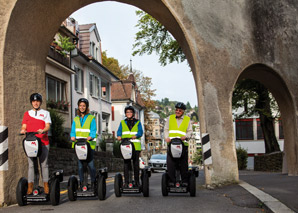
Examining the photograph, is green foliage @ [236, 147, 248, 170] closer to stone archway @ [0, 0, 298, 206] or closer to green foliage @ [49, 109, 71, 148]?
green foliage @ [49, 109, 71, 148]

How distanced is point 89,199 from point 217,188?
10.1ft

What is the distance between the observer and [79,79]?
31797 mm

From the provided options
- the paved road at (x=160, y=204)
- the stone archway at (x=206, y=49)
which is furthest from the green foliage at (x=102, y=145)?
the paved road at (x=160, y=204)

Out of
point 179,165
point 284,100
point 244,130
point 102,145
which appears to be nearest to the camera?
point 179,165

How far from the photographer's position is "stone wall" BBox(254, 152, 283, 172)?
20.4m

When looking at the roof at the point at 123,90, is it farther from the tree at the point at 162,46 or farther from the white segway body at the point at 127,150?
the white segway body at the point at 127,150

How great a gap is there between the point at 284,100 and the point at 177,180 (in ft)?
16.5

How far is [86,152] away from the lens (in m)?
7.22

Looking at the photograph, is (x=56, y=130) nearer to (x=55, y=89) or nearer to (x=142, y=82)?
(x=55, y=89)

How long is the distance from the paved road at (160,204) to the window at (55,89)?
60.0 feet

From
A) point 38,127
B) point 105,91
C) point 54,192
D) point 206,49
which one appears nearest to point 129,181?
point 54,192

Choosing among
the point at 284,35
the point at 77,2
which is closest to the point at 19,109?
the point at 77,2

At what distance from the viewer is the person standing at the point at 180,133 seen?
26.5 ft

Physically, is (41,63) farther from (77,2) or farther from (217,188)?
(217,188)
